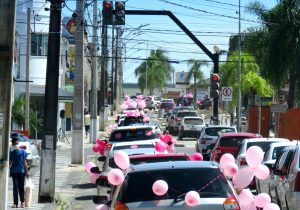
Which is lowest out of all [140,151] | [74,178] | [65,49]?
[74,178]

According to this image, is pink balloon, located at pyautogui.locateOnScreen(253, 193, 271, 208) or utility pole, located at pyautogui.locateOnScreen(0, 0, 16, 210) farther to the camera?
utility pole, located at pyautogui.locateOnScreen(0, 0, 16, 210)

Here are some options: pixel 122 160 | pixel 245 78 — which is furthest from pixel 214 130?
pixel 245 78

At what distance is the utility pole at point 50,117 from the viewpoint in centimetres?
1769

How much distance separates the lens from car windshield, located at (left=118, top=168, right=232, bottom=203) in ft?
28.9

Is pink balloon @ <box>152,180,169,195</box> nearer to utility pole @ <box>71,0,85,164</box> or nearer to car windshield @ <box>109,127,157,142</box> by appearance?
car windshield @ <box>109,127,157,142</box>

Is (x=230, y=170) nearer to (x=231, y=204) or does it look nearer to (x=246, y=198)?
(x=246, y=198)

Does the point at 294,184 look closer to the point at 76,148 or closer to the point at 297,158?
the point at 297,158

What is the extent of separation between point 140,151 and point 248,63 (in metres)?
44.4

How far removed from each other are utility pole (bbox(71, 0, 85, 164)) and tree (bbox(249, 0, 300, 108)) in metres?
14.6

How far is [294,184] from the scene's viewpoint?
11.8 m

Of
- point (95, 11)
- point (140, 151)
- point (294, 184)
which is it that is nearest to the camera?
point (294, 184)

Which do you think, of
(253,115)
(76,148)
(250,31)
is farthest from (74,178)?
(253,115)

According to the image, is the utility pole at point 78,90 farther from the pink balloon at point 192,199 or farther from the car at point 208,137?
the pink balloon at point 192,199

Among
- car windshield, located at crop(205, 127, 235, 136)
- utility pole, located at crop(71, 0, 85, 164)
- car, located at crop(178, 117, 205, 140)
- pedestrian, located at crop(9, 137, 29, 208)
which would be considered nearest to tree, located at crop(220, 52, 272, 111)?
car, located at crop(178, 117, 205, 140)
